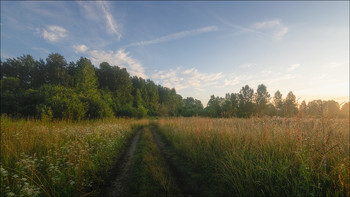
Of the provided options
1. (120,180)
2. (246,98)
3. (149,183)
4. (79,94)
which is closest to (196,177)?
(149,183)

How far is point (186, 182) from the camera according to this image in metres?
4.27

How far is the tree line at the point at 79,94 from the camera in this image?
52.0 feet

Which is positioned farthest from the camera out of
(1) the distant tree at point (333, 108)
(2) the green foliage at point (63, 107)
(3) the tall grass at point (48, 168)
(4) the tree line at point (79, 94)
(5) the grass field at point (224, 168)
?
(4) the tree line at point (79, 94)

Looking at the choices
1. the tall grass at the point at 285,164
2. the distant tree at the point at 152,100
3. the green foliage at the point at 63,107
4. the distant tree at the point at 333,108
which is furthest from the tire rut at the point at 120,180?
the distant tree at the point at 152,100

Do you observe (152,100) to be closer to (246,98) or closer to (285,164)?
(246,98)

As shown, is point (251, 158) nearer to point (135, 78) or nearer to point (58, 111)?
point (58, 111)

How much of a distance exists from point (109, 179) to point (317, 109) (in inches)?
254

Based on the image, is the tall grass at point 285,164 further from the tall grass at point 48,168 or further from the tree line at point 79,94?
the tall grass at point 48,168

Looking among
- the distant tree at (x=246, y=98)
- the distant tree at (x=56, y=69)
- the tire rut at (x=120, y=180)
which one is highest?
the distant tree at (x=56, y=69)

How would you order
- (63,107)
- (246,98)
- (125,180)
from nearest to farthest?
(125,180), (63,107), (246,98)

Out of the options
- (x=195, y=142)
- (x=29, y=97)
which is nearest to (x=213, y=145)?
(x=195, y=142)

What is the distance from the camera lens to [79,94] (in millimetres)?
18969

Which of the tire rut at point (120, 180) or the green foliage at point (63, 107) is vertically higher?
the green foliage at point (63, 107)

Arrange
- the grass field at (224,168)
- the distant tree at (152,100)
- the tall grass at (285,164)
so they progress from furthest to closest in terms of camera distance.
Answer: the distant tree at (152,100), the grass field at (224,168), the tall grass at (285,164)
